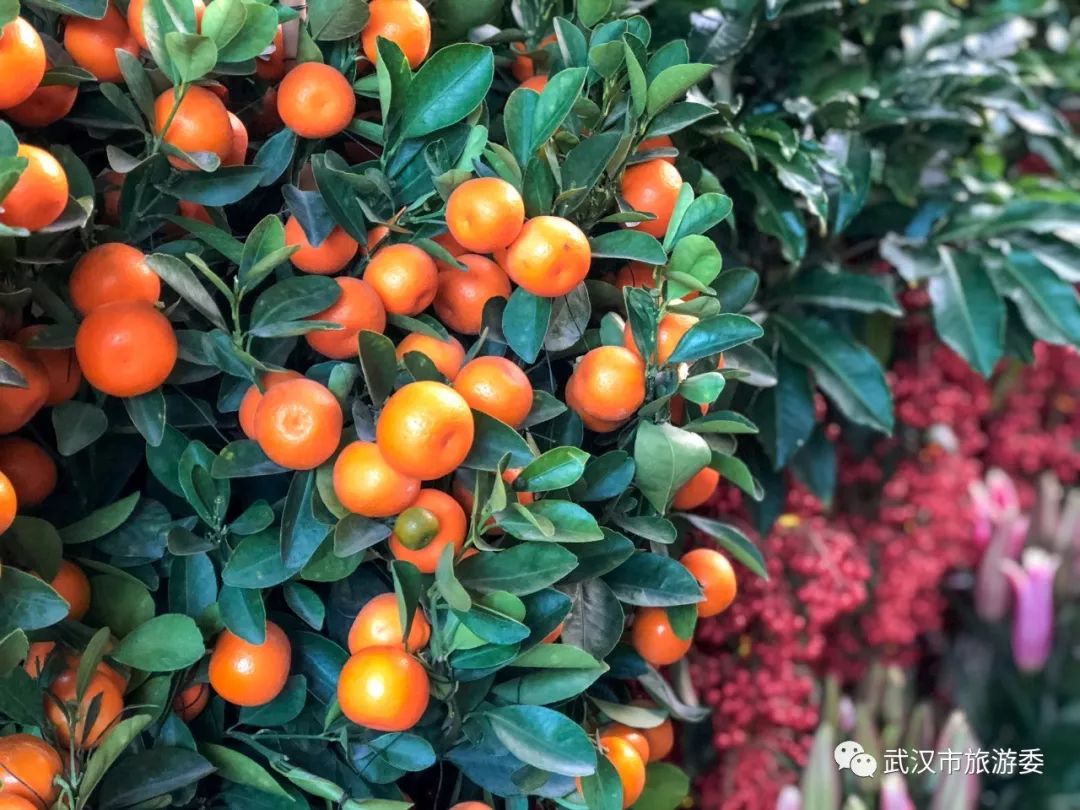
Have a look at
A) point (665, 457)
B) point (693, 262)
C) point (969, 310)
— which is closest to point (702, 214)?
point (693, 262)

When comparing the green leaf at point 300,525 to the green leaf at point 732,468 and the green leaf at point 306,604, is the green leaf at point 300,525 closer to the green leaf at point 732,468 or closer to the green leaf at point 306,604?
the green leaf at point 306,604

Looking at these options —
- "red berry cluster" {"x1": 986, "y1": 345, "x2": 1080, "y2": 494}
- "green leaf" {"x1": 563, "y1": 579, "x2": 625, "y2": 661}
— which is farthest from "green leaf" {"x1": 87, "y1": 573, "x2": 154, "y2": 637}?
"red berry cluster" {"x1": 986, "y1": 345, "x2": 1080, "y2": 494}

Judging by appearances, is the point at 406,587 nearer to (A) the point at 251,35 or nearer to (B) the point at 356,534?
(B) the point at 356,534

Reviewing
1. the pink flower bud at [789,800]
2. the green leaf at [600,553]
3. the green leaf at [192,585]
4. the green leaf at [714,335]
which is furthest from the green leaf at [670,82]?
the pink flower bud at [789,800]

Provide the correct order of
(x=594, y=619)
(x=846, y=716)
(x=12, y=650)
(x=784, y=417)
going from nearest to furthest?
(x=12, y=650), (x=594, y=619), (x=784, y=417), (x=846, y=716)

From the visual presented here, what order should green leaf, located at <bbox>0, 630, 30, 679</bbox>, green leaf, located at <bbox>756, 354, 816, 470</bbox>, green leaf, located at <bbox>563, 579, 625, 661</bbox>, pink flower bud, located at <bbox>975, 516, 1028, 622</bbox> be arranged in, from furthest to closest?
pink flower bud, located at <bbox>975, 516, 1028, 622</bbox> → green leaf, located at <bbox>756, 354, 816, 470</bbox> → green leaf, located at <bbox>563, 579, 625, 661</bbox> → green leaf, located at <bbox>0, 630, 30, 679</bbox>

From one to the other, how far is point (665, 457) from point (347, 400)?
0.54 ft

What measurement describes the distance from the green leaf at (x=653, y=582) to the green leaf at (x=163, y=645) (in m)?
0.22

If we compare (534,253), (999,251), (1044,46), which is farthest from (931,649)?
(534,253)

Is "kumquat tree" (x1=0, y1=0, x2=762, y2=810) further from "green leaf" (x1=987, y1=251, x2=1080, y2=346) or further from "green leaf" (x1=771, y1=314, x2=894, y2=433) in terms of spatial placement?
"green leaf" (x1=987, y1=251, x2=1080, y2=346)

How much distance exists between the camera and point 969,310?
83 cm

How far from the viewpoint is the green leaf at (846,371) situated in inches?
30.4

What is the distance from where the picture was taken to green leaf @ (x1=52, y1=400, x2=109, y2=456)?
444 millimetres

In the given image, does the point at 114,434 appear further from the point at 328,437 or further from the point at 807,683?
the point at 807,683
